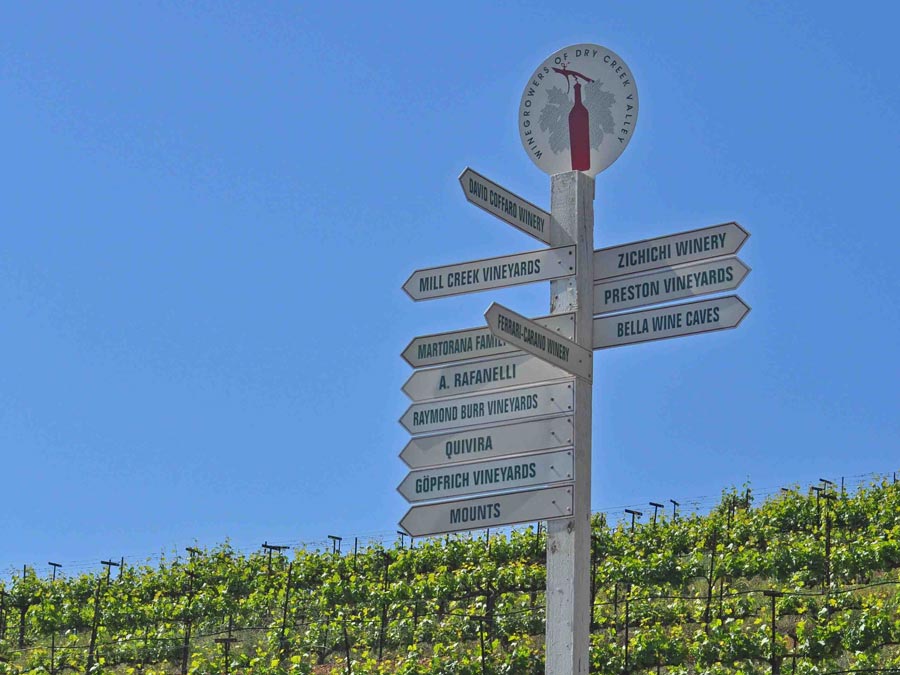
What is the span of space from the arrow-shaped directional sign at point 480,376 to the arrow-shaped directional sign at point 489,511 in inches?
23.8

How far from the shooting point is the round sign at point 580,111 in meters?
7.68

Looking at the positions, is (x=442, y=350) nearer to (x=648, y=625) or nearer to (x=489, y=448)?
(x=489, y=448)

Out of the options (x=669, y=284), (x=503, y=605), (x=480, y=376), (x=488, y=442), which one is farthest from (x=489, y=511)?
(x=503, y=605)

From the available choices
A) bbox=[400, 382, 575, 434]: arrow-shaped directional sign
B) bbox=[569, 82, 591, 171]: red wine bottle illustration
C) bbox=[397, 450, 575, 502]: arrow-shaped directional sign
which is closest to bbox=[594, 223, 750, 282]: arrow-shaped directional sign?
bbox=[569, 82, 591, 171]: red wine bottle illustration

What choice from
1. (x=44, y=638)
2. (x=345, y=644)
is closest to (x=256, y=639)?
(x=345, y=644)

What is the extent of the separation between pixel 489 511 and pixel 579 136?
2.08 m

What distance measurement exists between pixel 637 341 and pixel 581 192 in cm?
87

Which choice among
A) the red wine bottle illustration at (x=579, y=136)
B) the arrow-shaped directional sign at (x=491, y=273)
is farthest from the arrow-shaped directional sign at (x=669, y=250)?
the red wine bottle illustration at (x=579, y=136)

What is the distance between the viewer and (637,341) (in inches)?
289

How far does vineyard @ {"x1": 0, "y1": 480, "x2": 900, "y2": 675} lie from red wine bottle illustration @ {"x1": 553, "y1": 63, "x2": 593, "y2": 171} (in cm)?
762

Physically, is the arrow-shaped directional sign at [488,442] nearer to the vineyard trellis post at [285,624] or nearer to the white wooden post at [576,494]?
the white wooden post at [576,494]

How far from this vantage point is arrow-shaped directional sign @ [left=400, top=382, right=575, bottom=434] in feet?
23.8

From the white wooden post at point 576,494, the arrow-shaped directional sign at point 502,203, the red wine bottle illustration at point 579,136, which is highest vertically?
the red wine bottle illustration at point 579,136

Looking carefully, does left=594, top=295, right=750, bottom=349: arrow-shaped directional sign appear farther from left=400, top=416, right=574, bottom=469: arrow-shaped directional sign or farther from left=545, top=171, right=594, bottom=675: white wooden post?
left=400, top=416, right=574, bottom=469: arrow-shaped directional sign
